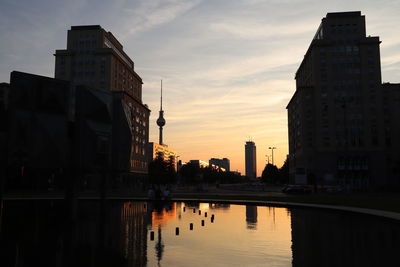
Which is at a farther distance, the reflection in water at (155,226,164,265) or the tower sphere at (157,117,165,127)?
the tower sphere at (157,117,165,127)

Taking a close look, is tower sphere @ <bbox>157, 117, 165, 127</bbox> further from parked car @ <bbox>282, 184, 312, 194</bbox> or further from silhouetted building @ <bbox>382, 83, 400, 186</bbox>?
parked car @ <bbox>282, 184, 312, 194</bbox>

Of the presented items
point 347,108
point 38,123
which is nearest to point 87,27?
point 347,108

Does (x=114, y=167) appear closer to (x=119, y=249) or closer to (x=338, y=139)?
(x=119, y=249)

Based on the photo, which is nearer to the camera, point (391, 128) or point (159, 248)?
point (159, 248)

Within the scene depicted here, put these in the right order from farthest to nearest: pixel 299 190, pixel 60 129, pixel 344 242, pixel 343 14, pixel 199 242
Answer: pixel 343 14, pixel 299 190, pixel 60 129, pixel 199 242, pixel 344 242

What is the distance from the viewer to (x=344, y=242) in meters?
17.0

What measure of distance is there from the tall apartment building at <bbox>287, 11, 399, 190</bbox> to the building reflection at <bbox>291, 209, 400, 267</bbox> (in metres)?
82.0

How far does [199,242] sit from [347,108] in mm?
100222

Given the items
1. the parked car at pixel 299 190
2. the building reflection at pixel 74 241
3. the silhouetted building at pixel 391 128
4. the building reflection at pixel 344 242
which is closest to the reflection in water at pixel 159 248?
the building reflection at pixel 74 241

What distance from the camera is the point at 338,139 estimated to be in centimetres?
10650

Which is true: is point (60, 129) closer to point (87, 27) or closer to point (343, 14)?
point (87, 27)

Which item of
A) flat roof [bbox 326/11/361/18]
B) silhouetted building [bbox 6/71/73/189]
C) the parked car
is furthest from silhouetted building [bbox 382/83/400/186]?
silhouetted building [bbox 6/71/73/189]

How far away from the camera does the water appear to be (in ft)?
43.5

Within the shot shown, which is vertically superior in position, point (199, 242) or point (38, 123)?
point (38, 123)
